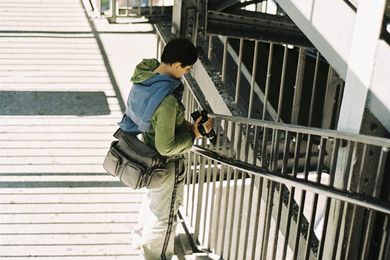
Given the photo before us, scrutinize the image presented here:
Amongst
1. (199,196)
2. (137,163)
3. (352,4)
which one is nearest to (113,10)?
(199,196)

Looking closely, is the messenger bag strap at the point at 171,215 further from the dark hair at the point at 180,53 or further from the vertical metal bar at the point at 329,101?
the vertical metal bar at the point at 329,101

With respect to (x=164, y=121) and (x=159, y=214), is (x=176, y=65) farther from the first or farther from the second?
(x=159, y=214)

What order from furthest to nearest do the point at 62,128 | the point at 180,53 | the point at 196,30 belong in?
the point at 62,128
the point at 196,30
the point at 180,53

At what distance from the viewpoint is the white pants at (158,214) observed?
415cm

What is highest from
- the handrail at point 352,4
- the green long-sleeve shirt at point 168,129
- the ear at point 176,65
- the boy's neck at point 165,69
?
the handrail at point 352,4

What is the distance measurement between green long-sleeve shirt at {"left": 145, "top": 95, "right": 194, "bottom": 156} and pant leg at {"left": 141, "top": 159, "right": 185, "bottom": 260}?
0.25m

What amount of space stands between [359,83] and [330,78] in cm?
259

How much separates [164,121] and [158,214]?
78 centimetres

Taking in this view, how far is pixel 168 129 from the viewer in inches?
148

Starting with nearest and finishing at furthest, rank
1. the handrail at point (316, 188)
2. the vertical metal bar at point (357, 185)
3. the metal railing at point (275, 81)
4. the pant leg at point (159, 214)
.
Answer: the handrail at point (316, 188), the vertical metal bar at point (357, 185), the pant leg at point (159, 214), the metal railing at point (275, 81)

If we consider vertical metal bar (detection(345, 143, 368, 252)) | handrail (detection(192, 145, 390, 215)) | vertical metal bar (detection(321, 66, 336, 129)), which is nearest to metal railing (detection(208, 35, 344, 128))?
vertical metal bar (detection(321, 66, 336, 129))

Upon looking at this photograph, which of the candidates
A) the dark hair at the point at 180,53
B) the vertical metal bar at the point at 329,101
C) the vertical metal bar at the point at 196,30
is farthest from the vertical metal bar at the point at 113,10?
the dark hair at the point at 180,53

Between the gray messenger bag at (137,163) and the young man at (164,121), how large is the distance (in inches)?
2.6

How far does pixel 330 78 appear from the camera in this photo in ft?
19.6
